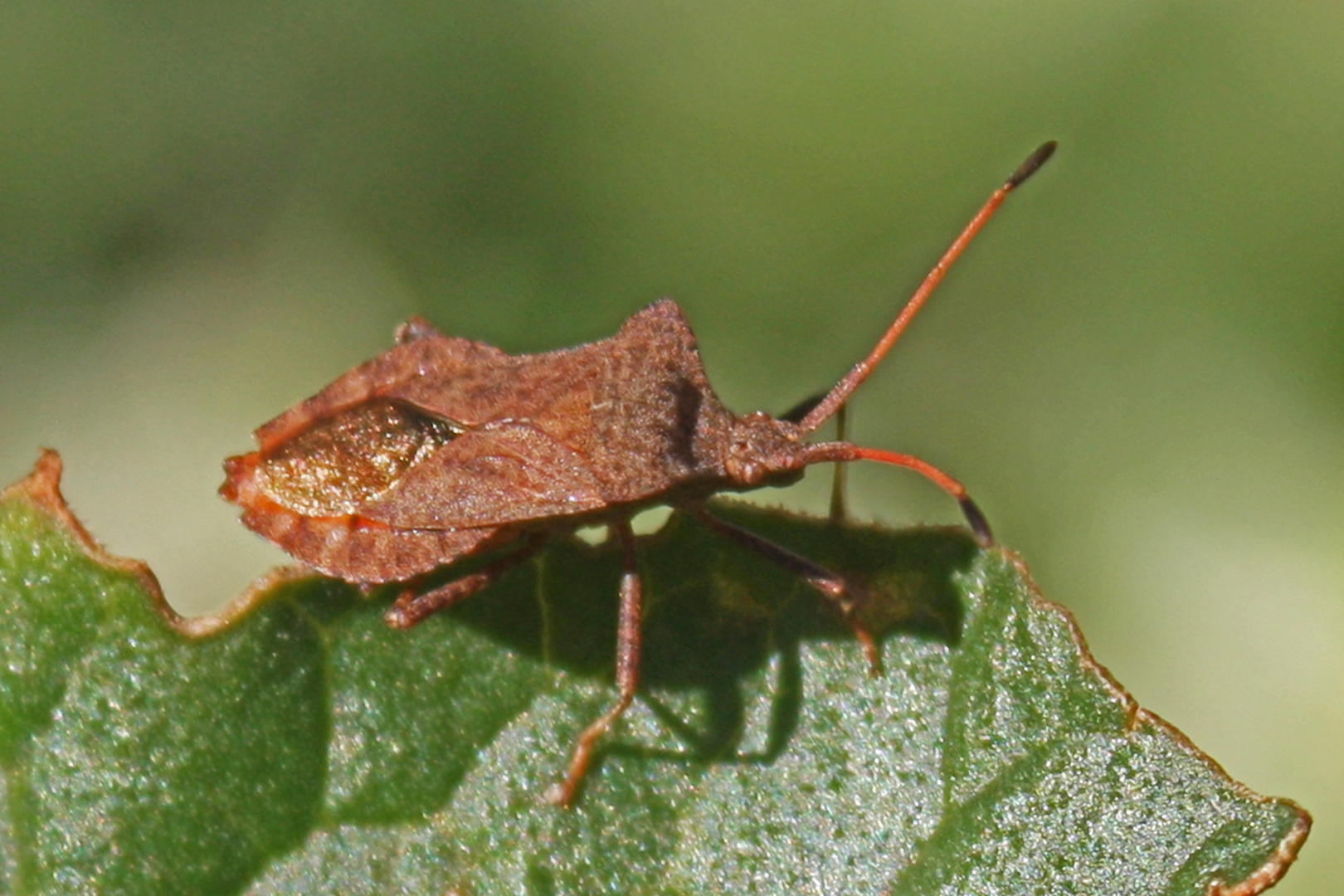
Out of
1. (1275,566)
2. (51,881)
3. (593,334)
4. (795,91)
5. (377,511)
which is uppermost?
(795,91)

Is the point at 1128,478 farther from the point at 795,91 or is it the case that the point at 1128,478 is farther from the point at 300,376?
the point at 300,376

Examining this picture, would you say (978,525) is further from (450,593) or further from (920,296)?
(450,593)

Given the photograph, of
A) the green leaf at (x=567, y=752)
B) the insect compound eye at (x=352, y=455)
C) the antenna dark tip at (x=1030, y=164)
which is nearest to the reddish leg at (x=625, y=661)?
the green leaf at (x=567, y=752)

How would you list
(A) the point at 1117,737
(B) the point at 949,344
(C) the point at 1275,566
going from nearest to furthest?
(A) the point at 1117,737, (C) the point at 1275,566, (B) the point at 949,344

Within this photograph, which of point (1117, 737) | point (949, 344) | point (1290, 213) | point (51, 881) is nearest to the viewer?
point (51, 881)

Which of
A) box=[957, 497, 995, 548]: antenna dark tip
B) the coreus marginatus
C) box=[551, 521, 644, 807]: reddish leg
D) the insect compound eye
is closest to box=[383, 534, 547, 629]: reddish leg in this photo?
the coreus marginatus

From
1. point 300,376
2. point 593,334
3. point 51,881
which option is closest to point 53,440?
point 300,376

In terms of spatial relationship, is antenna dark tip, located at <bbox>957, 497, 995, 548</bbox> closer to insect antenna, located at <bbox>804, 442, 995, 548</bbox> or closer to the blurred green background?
insect antenna, located at <bbox>804, 442, 995, 548</bbox>
